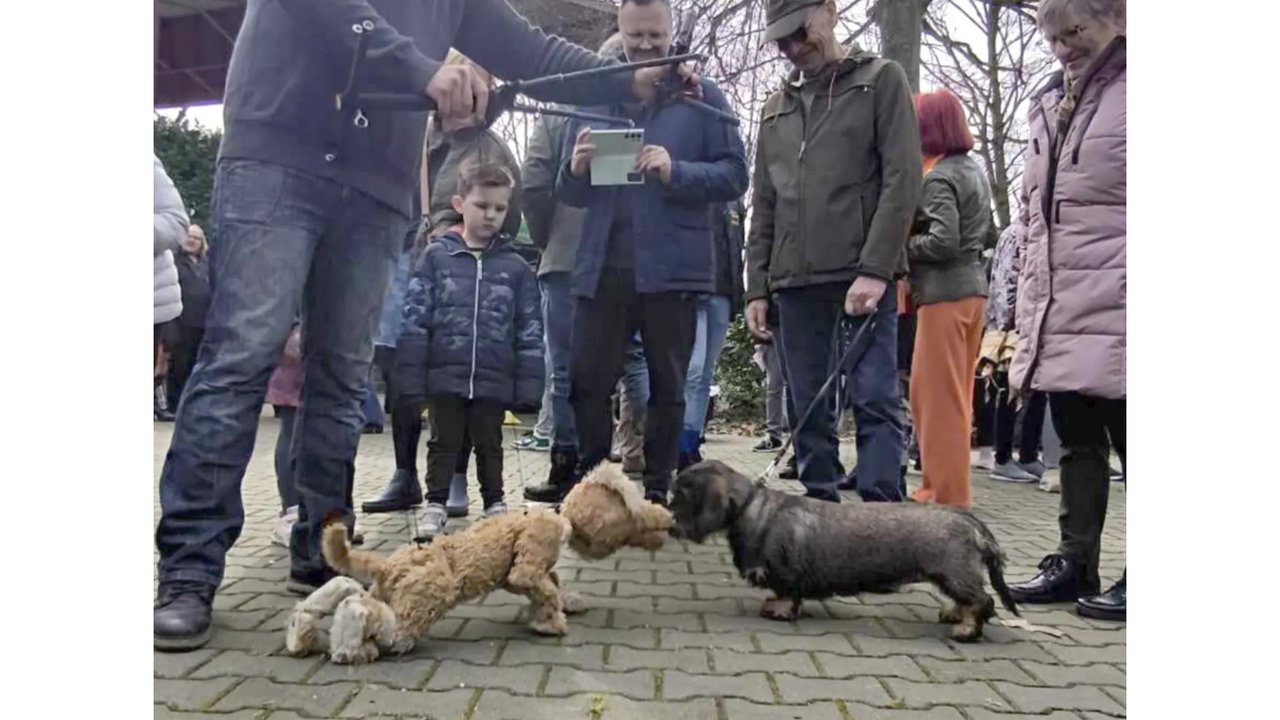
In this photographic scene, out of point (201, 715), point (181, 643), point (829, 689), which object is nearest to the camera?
point (201, 715)

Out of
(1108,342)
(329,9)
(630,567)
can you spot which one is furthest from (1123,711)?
(329,9)

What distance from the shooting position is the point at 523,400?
3830 mm

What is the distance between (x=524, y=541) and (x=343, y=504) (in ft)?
2.35

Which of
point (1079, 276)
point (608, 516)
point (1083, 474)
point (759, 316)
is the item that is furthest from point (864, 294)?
point (608, 516)

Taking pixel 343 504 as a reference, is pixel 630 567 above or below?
below

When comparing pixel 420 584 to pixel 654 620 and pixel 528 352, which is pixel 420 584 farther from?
pixel 528 352

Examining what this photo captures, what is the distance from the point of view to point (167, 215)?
2.18 metres

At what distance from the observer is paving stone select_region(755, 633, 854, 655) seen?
2289 mm

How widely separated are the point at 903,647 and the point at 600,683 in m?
0.78

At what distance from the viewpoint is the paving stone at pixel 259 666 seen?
2.00 meters

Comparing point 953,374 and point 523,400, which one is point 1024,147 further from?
point 523,400

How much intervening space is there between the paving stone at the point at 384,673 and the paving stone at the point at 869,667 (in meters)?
0.79
